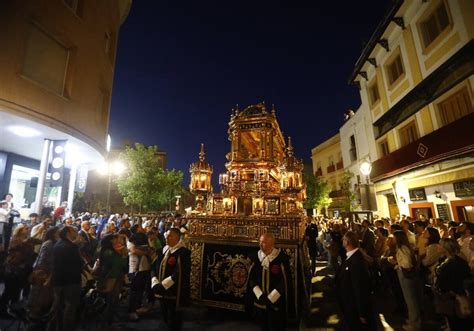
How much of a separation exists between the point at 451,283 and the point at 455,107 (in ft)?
32.6

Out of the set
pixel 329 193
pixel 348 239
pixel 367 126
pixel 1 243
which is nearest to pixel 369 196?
pixel 348 239

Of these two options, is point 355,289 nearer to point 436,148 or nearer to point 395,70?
point 436,148

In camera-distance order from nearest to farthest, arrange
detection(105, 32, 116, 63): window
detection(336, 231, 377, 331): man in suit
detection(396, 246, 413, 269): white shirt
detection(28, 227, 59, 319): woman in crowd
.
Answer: detection(336, 231, 377, 331): man in suit < detection(28, 227, 59, 319): woman in crowd < detection(396, 246, 413, 269): white shirt < detection(105, 32, 116, 63): window

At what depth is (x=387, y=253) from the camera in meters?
6.51

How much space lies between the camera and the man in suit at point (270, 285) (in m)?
3.81

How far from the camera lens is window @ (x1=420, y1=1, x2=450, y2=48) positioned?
35.3ft

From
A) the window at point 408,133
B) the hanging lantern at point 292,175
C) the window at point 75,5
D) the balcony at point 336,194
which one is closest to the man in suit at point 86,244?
the hanging lantern at point 292,175

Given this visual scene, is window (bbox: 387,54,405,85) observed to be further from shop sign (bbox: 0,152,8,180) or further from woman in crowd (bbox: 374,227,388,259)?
shop sign (bbox: 0,152,8,180)

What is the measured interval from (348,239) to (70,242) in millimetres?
5327

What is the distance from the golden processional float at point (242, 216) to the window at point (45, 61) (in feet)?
26.8

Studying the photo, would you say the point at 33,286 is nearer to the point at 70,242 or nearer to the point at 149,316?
the point at 70,242

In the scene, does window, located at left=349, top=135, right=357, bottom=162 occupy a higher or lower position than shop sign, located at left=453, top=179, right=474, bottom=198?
higher

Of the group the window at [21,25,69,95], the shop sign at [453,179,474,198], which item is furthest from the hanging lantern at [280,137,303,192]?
the window at [21,25,69,95]

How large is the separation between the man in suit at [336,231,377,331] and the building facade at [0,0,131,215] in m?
11.8
